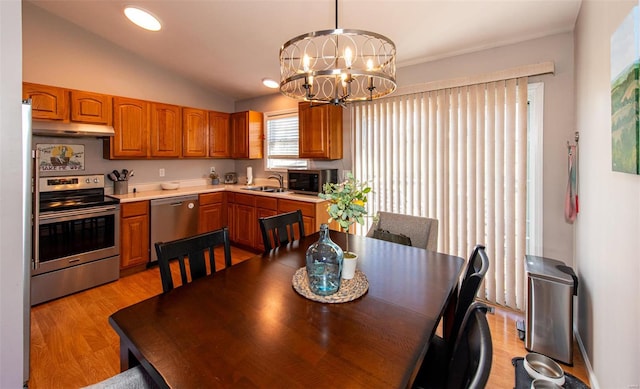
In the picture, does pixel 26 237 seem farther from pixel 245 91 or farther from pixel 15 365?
pixel 245 91

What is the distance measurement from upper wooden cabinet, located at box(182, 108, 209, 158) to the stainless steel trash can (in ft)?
13.9

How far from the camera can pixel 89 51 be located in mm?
3475

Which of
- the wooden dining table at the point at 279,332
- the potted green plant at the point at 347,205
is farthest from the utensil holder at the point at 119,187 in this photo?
the potted green plant at the point at 347,205

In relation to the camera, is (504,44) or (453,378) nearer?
(453,378)

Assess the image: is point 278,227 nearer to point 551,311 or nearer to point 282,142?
point 551,311

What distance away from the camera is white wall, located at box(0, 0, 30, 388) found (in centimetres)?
96

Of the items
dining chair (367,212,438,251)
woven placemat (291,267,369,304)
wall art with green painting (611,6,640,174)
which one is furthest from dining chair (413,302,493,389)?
dining chair (367,212,438,251)

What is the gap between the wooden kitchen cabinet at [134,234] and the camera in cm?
335

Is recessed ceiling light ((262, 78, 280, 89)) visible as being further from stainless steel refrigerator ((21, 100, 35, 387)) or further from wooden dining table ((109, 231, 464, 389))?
wooden dining table ((109, 231, 464, 389))

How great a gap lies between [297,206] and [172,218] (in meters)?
1.63

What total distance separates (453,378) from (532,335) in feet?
5.22

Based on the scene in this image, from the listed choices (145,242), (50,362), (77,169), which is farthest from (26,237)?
(77,169)

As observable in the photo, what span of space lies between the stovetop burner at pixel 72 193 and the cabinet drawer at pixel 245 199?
1.48 m

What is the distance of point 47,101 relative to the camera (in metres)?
2.95
